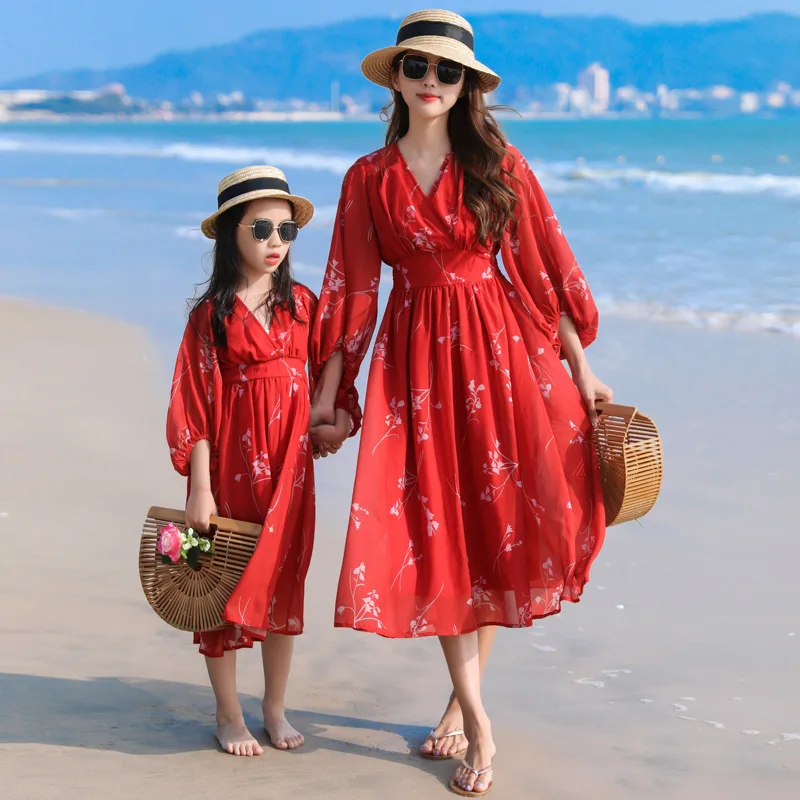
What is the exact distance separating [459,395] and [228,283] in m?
0.61

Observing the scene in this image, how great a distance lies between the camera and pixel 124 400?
6.17 m

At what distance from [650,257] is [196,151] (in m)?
28.9

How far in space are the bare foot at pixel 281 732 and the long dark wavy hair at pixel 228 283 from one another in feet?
2.97

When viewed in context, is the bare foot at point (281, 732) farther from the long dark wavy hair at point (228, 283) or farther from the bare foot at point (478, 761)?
the long dark wavy hair at point (228, 283)

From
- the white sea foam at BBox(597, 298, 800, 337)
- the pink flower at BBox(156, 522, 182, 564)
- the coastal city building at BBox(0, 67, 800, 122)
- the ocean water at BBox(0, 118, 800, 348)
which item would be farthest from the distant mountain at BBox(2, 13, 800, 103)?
the pink flower at BBox(156, 522, 182, 564)

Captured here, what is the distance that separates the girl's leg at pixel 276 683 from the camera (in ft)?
9.70

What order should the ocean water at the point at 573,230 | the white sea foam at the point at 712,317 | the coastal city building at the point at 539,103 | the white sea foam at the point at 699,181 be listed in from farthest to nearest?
the coastal city building at the point at 539,103 < the white sea foam at the point at 699,181 < the ocean water at the point at 573,230 < the white sea foam at the point at 712,317

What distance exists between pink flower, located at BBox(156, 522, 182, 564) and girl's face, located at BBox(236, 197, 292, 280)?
63cm

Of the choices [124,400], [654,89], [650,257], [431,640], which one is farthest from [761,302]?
[654,89]

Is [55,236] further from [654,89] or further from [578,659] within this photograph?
[654,89]

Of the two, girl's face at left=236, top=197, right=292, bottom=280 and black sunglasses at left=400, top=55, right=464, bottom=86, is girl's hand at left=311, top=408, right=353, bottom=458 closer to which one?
girl's face at left=236, top=197, right=292, bottom=280

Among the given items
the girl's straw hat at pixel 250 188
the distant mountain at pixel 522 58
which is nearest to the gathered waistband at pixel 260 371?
the girl's straw hat at pixel 250 188

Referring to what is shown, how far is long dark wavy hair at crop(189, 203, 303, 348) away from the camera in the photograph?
2.86m

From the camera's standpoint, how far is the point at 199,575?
280cm
